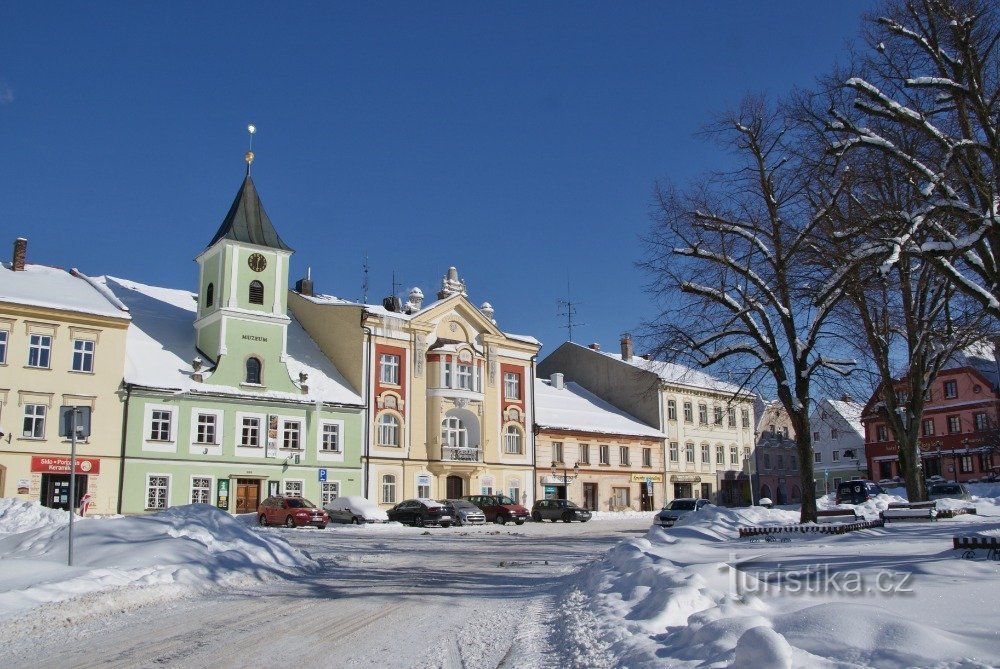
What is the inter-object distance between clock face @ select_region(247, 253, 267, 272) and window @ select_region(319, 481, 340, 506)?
12.2 metres

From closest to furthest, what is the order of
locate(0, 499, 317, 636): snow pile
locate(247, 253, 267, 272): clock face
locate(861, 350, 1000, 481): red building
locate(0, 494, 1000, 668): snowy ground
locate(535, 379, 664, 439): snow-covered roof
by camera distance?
locate(0, 494, 1000, 668): snowy ground < locate(0, 499, 317, 636): snow pile < locate(247, 253, 267, 272): clock face < locate(535, 379, 664, 439): snow-covered roof < locate(861, 350, 1000, 481): red building

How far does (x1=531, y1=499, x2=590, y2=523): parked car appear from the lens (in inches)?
1853

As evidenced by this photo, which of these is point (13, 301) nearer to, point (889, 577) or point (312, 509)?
point (312, 509)

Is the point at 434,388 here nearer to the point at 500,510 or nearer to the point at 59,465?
the point at 500,510

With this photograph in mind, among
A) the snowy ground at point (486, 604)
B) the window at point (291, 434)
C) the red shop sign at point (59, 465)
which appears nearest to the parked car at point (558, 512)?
the window at point (291, 434)

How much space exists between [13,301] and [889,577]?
38062mm

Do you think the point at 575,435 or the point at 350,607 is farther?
the point at 575,435

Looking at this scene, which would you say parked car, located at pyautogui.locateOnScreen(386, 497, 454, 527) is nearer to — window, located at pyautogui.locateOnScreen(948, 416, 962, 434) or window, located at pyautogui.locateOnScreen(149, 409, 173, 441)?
window, located at pyautogui.locateOnScreen(149, 409, 173, 441)

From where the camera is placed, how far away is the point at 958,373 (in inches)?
2749

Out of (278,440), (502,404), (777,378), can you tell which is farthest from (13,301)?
(777,378)

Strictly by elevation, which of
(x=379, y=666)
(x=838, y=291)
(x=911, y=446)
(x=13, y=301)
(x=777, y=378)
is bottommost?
(x=379, y=666)

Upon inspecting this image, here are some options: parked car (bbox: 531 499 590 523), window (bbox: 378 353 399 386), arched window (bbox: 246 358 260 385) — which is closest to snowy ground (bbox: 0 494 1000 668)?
arched window (bbox: 246 358 260 385)

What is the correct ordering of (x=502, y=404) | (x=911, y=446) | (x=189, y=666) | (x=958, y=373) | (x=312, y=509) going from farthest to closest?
(x=958, y=373)
(x=502, y=404)
(x=312, y=509)
(x=911, y=446)
(x=189, y=666)

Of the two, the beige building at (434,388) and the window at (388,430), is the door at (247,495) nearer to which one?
the beige building at (434,388)
